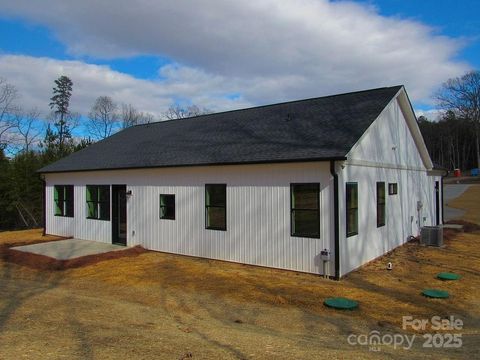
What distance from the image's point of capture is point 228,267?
11773mm

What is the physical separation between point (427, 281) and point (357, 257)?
184 centimetres

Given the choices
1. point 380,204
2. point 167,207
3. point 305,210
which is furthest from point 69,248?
point 380,204

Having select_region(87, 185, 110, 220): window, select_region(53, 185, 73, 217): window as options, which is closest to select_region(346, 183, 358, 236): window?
select_region(87, 185, 110, 220): window

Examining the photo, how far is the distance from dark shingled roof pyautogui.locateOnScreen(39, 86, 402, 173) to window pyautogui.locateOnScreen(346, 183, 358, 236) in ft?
4.49

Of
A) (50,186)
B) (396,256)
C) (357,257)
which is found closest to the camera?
(357,257)

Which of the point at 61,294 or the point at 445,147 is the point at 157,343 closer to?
the point at 61,294

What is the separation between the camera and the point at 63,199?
1844cm

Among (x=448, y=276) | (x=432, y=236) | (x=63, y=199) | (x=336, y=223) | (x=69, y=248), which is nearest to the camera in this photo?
(x=336, y=223)

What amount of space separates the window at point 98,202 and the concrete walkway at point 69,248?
1129 mm

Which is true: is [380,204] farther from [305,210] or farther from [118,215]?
[118,215]

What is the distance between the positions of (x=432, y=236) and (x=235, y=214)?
25.2 feet

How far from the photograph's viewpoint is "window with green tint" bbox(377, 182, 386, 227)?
1290 cm

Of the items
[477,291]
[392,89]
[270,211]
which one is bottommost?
[477,291]

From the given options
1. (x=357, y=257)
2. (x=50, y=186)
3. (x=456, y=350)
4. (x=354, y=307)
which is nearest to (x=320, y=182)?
(x=357, y=257)
